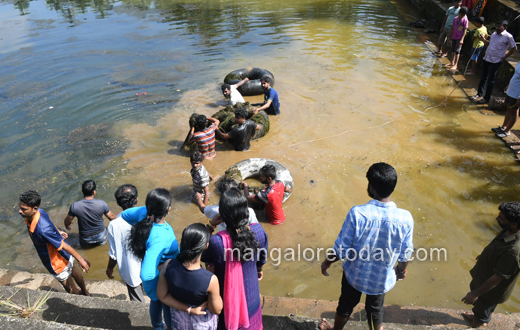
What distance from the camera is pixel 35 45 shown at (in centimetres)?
1605

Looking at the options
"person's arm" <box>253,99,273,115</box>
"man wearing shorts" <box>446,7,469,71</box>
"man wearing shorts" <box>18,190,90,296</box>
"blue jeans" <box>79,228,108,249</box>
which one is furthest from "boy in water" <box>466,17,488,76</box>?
"man wearing shorts" <box>18,190,90,296</box>

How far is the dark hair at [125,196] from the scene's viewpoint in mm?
3820

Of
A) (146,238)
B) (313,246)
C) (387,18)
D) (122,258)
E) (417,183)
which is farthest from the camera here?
(387,18)

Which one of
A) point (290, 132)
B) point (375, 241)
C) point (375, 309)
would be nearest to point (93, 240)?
point (375, 309)

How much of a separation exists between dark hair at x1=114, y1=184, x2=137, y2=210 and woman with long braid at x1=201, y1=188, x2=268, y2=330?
159 centimetres

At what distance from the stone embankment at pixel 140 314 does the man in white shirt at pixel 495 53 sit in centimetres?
719

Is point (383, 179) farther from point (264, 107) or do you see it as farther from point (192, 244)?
point (264, 107)

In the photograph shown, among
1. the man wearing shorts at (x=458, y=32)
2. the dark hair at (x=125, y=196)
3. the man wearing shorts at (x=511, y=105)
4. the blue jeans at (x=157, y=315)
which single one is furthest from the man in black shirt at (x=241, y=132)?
the man wearing shorts at (x=458, y=32)

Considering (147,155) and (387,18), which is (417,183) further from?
(387,18)

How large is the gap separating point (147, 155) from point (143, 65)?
678 cm

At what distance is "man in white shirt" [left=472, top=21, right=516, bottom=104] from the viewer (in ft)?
27.6

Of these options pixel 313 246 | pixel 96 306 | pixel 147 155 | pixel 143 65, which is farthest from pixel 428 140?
pixel 143 65

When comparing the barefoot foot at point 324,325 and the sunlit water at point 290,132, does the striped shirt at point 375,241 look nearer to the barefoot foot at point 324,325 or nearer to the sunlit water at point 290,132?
the barefoot foot at point 324,325

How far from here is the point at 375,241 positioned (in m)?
2.80
